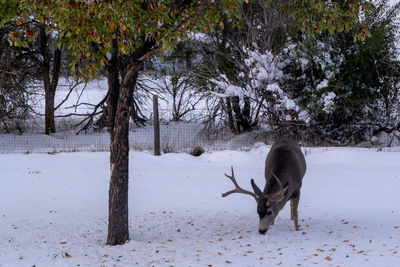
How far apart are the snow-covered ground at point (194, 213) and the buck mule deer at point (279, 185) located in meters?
0.42

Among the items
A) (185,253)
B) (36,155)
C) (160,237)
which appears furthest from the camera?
(36,155)

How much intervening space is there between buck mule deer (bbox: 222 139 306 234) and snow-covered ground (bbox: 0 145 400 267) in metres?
0.42

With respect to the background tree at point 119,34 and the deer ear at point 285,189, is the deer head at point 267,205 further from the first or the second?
the background tree at point 119,34

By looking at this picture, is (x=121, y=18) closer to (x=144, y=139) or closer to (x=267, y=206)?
(x=267, y=206)

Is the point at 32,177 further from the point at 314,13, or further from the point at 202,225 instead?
the point at 314,13

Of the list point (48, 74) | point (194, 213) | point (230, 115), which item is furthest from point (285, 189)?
point (48, 74)

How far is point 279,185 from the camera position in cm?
715

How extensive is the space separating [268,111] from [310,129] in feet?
5.46

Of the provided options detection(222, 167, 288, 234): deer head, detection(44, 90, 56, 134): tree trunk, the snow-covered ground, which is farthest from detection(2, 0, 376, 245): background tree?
detection(44, 90, 56, 134): tree trunk

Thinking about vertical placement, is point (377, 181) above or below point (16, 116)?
below

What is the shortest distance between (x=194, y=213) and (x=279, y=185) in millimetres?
2569

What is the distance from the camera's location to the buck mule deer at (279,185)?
6.98 m

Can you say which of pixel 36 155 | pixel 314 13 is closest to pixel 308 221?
pixel 314 13

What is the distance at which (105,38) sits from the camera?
6.42 m
